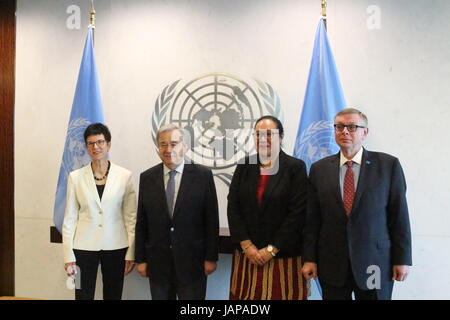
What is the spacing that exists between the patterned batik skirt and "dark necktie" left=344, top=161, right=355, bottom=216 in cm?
45

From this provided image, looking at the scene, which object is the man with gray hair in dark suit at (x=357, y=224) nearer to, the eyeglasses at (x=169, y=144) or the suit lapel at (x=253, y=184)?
the suit lapel at (x=253, y=184)

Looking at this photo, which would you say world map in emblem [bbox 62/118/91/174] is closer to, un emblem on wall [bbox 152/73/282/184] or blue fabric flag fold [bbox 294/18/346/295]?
un emblem on wall [bbox 152/73/282/184]

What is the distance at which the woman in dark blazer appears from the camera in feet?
7.42

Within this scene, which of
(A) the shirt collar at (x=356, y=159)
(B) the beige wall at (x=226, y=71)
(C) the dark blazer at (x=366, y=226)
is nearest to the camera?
(C) the dark blazer at (x=366, y=226)

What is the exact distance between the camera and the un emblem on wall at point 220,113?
3352 millimetres

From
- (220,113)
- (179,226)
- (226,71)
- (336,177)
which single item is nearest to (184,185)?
(179,226)

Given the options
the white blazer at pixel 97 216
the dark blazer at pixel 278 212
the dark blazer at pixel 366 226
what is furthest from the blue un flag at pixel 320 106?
the white blazer at pixel 97 216

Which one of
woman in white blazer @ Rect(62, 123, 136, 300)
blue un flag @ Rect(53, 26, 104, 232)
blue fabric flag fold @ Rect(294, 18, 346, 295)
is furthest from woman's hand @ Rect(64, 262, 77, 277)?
blue fabric flag fold @ Rect(294, 18, 346, 295)

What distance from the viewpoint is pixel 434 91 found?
9.94 feet

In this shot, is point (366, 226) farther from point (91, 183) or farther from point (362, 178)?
point (91, 183)

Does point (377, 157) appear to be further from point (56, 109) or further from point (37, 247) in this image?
point (37, 247)

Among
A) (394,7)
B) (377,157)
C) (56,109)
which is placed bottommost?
(377,157)

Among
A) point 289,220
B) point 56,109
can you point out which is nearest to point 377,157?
point 289,220

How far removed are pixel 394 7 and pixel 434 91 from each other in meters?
0.74
